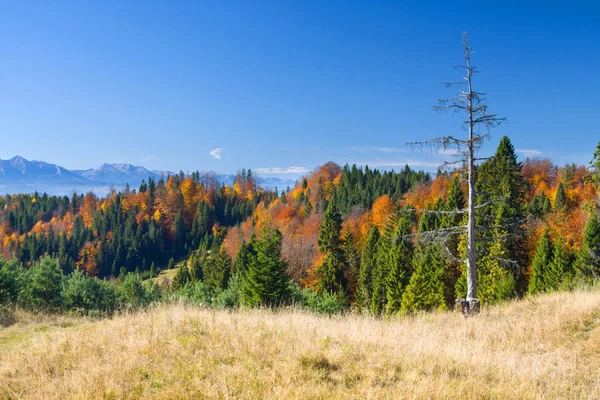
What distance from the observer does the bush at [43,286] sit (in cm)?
1580

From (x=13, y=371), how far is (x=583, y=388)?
28.6 ft

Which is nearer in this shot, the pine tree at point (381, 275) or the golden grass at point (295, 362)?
the golden grass at point (295, 362)

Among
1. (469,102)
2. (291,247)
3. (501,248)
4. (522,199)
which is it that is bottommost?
(291,247)

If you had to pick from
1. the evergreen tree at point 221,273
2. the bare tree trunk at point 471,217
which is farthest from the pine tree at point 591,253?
the evergreen tree at point 221,273

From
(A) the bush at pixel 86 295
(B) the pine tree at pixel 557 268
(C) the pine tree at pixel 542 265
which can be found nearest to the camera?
(A) the bush at pixel 86 295

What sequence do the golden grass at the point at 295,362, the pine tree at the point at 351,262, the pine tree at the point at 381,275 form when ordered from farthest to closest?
the pine tree at the point at 351,262
the pine tree at the point at 381,275
the golden grass at the point at 295,362

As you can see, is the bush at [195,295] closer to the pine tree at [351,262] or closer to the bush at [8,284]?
the bush at [8,284]

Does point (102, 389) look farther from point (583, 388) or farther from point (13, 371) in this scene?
point (583, 388)

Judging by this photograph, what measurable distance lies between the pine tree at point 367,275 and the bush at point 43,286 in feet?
95.1

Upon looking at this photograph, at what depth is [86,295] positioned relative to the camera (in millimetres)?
16672

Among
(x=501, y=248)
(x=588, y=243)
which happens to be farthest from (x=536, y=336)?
(x=588, y=243)

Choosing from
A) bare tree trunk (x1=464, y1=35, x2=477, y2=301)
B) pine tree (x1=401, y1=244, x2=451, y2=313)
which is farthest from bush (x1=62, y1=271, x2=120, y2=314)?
pine tree (x1=401, y1=244, x2=451, y2=313)

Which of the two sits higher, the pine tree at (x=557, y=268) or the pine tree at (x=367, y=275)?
the pine tree at (x=557, y=268)

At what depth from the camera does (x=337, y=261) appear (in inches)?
1844
